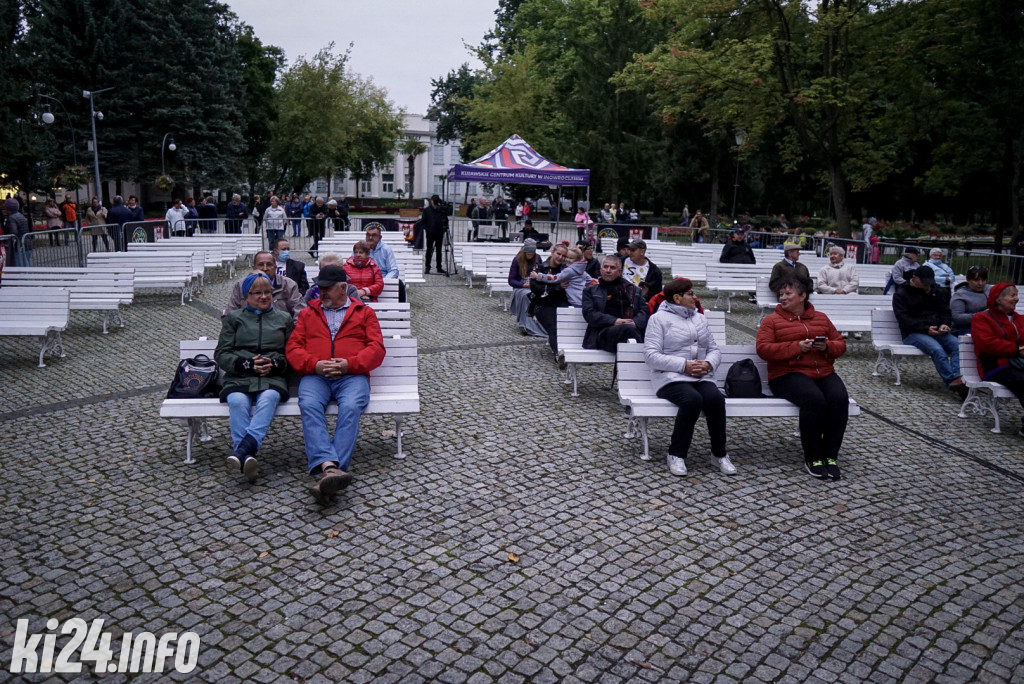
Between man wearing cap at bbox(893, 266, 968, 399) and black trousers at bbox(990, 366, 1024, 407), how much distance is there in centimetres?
158

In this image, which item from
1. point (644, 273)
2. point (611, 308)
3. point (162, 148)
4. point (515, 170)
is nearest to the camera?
point (611, 308)

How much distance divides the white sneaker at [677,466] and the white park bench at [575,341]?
2.34m

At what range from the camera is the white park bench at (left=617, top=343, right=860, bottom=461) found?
23.6 ft

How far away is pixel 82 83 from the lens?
4197 cm

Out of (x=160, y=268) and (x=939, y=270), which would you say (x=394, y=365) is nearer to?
(x=939, y=270)

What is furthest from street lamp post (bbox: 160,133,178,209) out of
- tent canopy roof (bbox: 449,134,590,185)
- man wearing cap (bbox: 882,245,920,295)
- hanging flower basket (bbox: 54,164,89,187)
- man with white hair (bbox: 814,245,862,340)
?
man wearing cap (bbox: 882,245,920,295)

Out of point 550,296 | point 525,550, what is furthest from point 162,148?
point 525,550

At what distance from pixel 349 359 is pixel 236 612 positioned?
8.44ft

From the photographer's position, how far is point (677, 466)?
689 centimetres

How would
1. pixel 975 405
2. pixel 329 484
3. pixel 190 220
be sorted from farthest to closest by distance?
pixel 190 220
pixel 975 405
pixel 329 484

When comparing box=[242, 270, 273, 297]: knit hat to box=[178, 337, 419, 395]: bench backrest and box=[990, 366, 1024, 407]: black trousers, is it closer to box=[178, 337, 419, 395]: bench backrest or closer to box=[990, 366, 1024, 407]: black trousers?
box=[178, 337, 419, 395]: bench backrest

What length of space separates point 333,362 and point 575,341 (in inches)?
145

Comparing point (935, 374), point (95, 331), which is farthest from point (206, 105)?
point (935, 374)

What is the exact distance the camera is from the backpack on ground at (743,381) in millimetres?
7441
